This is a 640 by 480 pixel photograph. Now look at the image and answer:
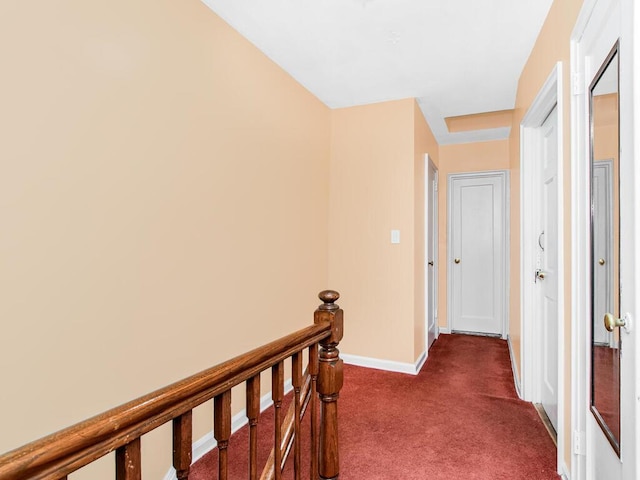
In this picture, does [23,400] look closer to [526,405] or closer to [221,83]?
[221,83]

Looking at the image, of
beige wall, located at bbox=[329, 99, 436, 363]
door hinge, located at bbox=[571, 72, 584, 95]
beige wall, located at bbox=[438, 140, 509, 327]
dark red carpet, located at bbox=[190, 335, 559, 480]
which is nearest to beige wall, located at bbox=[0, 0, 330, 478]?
dark red carpet, located at bbox=[190, 335, 559, 480]

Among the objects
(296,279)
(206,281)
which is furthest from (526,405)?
(206,281)

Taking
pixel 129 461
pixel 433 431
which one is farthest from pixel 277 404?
pixel 433 431

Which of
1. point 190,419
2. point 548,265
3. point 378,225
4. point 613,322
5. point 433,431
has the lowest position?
point 433,431

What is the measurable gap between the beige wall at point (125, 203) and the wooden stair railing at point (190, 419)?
784mm

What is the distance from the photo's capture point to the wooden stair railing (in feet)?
1.73

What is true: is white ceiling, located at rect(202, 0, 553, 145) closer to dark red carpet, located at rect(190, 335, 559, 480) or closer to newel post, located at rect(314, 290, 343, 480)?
newel post, located at rect(314, 290, 343, 480)

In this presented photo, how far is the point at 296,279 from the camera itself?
3.02 m

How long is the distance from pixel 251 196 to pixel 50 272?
1.28m

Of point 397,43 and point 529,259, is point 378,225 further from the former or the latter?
point 397,43

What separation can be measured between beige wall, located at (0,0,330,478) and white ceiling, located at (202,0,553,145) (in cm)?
25

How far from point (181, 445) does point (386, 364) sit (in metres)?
2.82

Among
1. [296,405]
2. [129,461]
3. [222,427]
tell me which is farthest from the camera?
[296,405]

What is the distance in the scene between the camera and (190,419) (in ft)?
2.58
